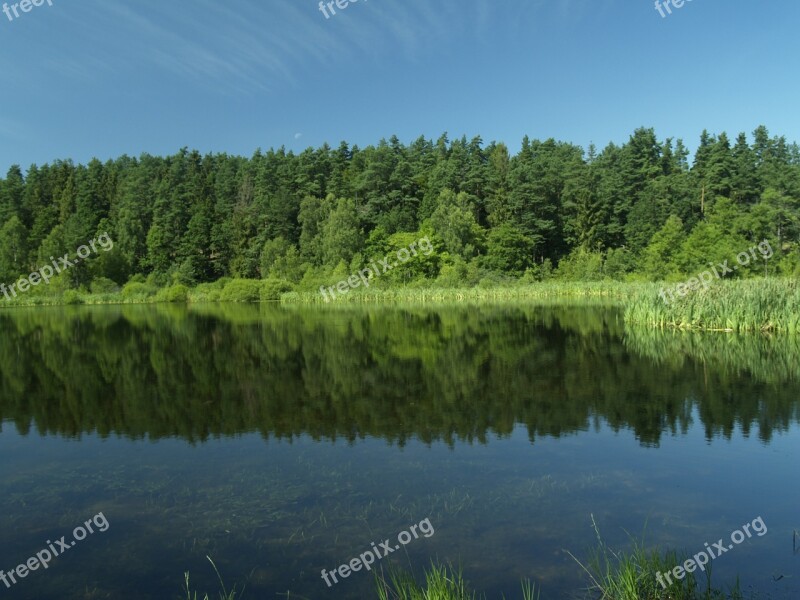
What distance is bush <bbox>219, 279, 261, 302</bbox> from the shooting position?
204 ft

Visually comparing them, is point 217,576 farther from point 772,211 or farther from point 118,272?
point 118,272

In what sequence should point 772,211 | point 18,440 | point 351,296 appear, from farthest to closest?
point 351,296 → point 772,211 → point 18,440

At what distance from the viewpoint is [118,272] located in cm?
7338

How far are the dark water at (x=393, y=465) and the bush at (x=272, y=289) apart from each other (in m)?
43.8

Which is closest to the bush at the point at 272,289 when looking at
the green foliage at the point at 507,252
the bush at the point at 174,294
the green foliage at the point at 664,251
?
the bush at the point at 174,294

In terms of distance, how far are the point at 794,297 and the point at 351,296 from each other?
3830 centimetres

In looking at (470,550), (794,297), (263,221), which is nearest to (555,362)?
(794,297)

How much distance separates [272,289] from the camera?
203 feet

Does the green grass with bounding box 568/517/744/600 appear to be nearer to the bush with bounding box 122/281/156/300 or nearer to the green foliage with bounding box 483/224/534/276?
the green foliage with bounding box 483/224/534/276

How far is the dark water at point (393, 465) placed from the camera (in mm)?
5723

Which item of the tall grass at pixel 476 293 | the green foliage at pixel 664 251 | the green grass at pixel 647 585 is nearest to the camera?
the green grass at pixel 647 585

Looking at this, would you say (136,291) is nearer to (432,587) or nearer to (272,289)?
(272,289)

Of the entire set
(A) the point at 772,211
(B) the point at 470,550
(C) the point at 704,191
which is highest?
(C) the point at 704,191

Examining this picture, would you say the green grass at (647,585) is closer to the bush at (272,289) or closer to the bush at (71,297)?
the bush at (272,289)
